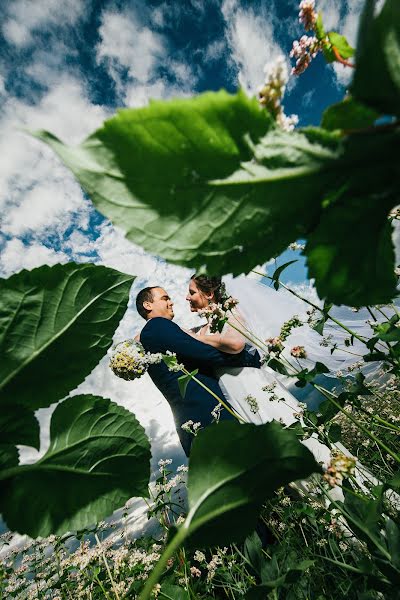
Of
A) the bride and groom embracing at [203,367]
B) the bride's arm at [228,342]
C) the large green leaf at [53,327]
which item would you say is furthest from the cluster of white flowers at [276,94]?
the bride's arm at [228,342]

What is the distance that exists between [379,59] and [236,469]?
0.25 meters

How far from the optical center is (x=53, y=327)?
25 centimetres

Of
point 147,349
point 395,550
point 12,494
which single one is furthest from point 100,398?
point 147,349

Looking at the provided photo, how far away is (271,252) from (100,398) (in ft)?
0.66

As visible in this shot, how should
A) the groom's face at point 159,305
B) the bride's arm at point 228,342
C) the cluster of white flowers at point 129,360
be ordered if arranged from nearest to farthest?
the cluster of white flowers at point 129,360
the bride's arm at point 228,342
the groom's face at point 159,305

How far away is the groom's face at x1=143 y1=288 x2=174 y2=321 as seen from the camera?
10.8 ft

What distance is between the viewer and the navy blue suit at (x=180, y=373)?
2.70 meters

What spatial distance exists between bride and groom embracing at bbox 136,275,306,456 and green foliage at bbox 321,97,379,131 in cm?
212

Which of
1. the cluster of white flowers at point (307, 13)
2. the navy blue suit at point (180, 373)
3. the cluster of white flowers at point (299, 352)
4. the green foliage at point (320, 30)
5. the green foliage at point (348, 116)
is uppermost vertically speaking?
the cluster of white flowers at point (307, 13)

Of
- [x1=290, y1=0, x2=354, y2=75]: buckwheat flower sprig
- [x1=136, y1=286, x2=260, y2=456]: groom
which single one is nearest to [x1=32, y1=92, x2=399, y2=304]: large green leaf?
[x1=290, y1=0, x2=354, y2=75]: buckwheat flower sprig

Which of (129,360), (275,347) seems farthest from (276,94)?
(129,360)

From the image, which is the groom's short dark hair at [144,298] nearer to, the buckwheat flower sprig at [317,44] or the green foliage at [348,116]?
the buckwheat flower sprig at [317,44]

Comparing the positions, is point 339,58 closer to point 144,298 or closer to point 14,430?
point 14,430

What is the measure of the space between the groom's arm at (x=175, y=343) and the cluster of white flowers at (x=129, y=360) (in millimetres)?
751
